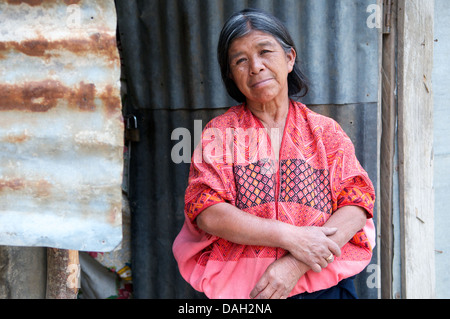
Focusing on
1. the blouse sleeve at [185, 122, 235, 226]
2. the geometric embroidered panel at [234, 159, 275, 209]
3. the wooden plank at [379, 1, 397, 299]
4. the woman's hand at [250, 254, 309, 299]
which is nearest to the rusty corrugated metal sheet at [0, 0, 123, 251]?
the blouse sleeve at [185, 122, 235, 226]

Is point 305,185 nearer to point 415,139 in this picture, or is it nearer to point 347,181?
point 347,181

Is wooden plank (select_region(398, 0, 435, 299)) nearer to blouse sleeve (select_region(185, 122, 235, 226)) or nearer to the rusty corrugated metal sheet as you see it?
blouse sleeve (select_region(185, 122, 235, 226))

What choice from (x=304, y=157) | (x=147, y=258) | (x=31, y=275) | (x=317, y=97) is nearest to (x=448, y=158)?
(x=317, y=97)

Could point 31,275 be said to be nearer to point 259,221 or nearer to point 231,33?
point 259,221

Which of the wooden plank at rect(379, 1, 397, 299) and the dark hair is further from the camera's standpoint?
the wooden plank at rect(379, 1, 397, 299)

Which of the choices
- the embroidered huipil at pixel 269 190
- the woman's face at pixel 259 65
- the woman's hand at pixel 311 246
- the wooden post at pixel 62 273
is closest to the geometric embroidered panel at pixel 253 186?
the embroidered huipil at pixel 269 190

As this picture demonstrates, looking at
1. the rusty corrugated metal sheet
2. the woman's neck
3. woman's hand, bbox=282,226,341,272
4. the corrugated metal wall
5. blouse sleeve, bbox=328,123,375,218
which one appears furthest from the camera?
the corrugated metal wall

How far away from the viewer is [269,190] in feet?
6.17

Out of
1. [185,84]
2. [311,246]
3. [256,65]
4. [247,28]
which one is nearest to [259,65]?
[256,65]

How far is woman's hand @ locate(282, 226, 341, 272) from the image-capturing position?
180 cm

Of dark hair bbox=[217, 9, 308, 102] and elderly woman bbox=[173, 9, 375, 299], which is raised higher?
dark hair bbox=[217, 9, 308, 102]

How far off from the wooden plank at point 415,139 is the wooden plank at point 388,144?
0.12 feet

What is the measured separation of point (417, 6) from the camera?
2.55m

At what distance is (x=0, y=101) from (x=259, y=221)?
1.03 metres
